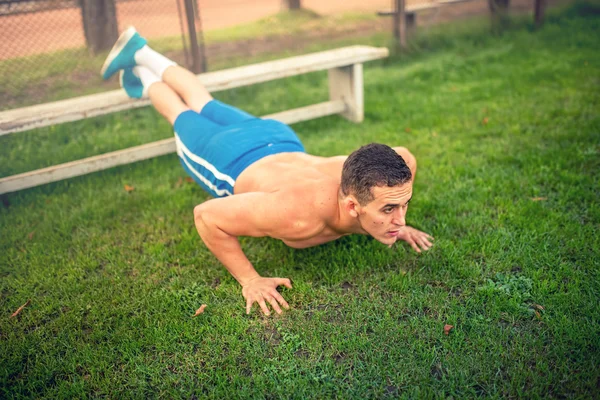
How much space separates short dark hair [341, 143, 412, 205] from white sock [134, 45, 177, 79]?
8.51 feet

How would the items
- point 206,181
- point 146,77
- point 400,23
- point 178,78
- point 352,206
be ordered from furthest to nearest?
point 400,23
point 146,77
point 178,78
point 206,181
point 352,206

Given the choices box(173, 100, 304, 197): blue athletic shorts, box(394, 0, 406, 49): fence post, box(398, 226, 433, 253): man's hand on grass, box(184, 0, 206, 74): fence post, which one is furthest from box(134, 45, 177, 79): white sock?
box(394, 0, 406, 49): fence post

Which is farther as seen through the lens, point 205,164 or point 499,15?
point 499,15

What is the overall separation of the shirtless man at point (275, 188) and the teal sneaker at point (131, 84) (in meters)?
0.52

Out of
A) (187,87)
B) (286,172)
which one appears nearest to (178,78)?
(187,87)

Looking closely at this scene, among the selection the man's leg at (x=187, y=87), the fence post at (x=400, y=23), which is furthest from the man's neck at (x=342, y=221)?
the fence post at (x=400, y=23)

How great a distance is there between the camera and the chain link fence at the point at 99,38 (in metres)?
6.02

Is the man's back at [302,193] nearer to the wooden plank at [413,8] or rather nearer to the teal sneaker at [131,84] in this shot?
the teal sneaker at [131,84]

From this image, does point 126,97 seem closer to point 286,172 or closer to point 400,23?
point 286,172

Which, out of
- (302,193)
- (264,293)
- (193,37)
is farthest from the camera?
(193,37)

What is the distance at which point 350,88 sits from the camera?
5.97 metres

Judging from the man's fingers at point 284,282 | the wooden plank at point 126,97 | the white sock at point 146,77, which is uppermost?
the white sock at point 146,77

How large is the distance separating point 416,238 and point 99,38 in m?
5.35

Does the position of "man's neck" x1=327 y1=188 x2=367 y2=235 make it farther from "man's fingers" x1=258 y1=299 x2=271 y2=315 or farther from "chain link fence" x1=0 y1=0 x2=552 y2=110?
"chain link fence" x1=0 y1=0 x2=552 y2=110
